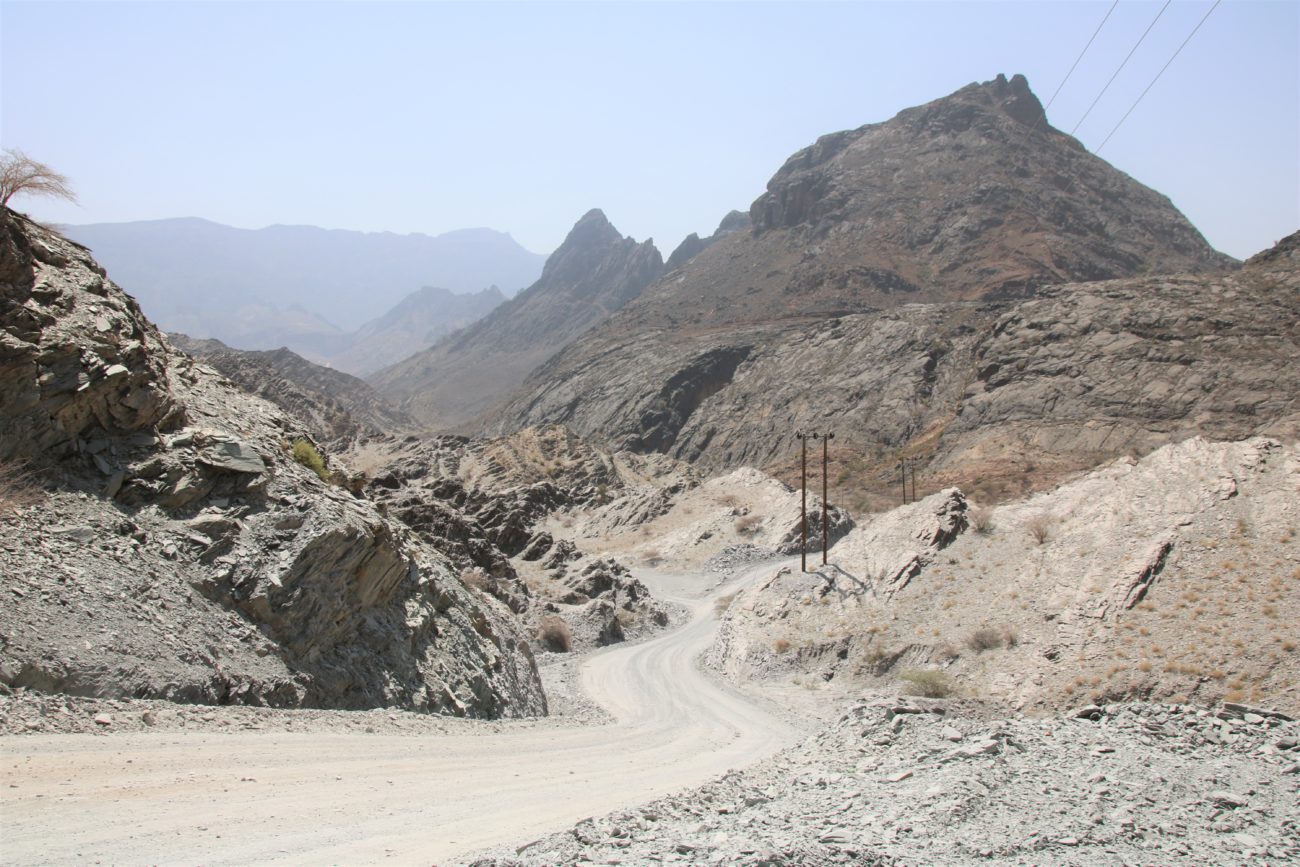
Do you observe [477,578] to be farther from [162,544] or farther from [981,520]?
[162,544]

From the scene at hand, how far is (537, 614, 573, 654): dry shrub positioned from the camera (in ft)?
110

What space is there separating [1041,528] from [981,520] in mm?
2799

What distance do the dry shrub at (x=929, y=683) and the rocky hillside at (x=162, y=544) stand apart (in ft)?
30.2

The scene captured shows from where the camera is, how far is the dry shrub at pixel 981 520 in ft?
77.3

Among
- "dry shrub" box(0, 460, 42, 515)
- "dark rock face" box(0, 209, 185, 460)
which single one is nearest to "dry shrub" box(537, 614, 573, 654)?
"dark rock face" box(0, 209, 185, 460)

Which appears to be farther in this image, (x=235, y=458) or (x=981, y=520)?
(x=981, y=520)

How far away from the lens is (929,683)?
17859 millimetres

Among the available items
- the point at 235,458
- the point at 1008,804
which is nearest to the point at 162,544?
the point at 235,458

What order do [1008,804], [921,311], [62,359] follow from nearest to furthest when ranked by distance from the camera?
[1008,804]
[62,359]
[921,311]

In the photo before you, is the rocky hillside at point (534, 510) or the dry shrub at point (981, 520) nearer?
the dry shrub at point (981, 520)

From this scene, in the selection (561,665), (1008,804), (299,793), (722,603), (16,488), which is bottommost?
(561,665)

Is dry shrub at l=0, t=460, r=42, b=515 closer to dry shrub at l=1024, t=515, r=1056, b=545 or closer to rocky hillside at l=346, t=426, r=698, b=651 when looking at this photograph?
rocky hillside at l=346, t=426, r=698, b=651

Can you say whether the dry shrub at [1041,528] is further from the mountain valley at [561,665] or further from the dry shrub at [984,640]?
the dry shrub at [984,640]

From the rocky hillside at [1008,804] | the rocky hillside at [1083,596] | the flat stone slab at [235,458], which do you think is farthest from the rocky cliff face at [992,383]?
the flat stone slab at [235,458]
